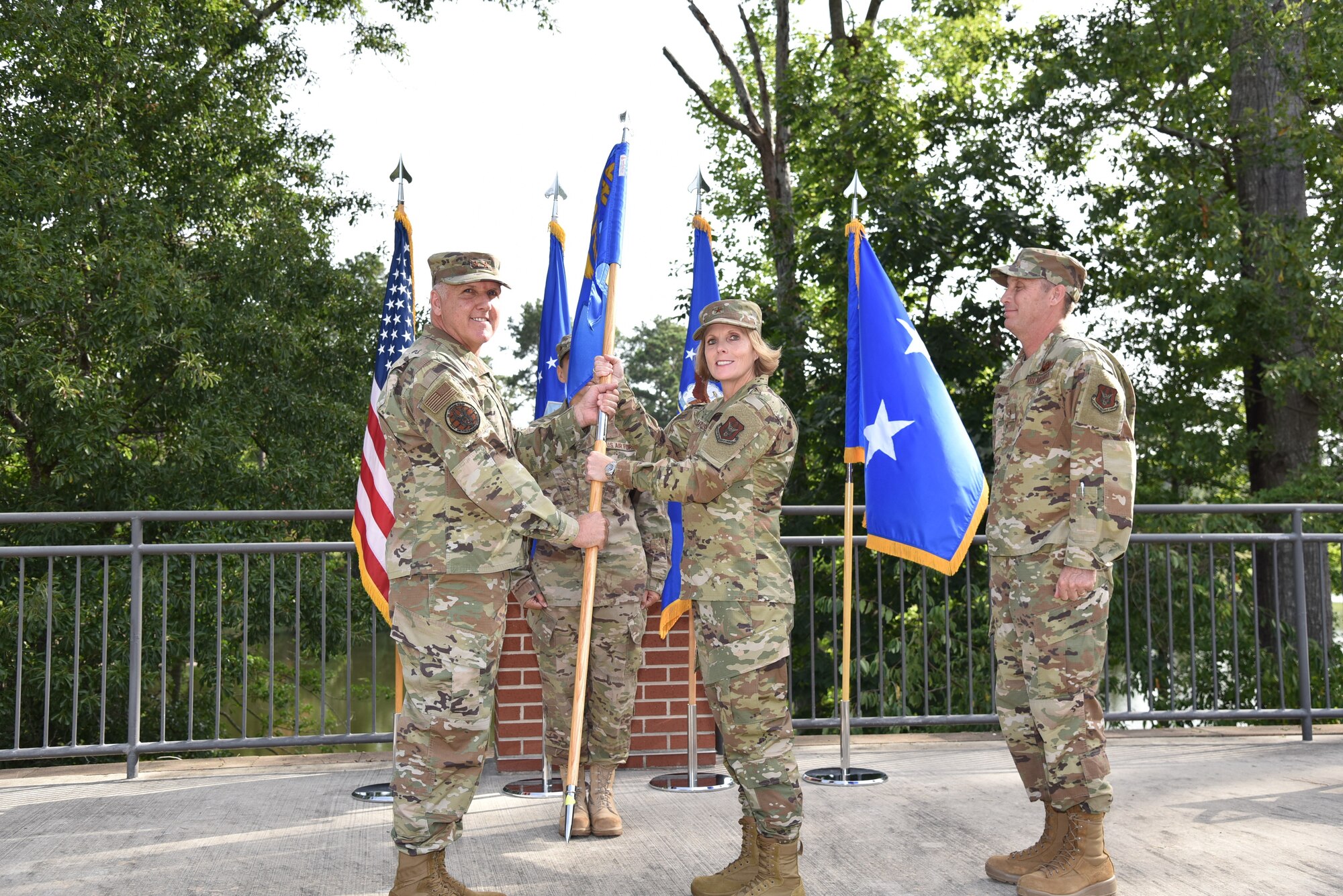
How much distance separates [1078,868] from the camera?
12.8 ft

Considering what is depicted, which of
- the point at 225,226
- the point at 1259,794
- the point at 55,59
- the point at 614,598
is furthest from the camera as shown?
the point at 225,226

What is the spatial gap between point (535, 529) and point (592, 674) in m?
1.33

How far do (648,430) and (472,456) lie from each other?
126 centimetres

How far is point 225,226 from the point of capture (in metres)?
14.0

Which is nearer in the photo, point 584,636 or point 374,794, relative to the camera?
point 584,636

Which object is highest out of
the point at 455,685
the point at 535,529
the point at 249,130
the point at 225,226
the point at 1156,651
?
the point at 249,130

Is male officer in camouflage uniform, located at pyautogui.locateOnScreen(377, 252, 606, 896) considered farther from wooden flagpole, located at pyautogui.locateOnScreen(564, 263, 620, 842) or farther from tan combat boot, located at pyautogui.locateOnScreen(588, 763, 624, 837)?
tan combat boot, located at pyautogui.locateOnScreen(588, 763, 624, 837)

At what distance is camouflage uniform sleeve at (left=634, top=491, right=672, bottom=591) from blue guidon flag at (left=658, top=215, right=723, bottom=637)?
31cm

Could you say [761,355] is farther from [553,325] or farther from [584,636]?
[553,325]

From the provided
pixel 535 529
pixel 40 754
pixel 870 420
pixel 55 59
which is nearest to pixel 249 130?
pixel 55 59

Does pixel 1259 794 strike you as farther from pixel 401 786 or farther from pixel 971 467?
pixel 401 786

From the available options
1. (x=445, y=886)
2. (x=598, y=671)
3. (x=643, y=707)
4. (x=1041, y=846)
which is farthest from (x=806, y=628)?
(x=445, y=886)

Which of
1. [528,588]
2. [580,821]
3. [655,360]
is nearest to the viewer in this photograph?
[580,821]

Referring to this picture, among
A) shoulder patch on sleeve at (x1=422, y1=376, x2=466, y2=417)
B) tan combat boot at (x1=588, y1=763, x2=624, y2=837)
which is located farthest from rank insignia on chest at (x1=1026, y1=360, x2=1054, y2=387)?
tan combat boot at (x1=588, y1=763, x2=624, y2=837)
